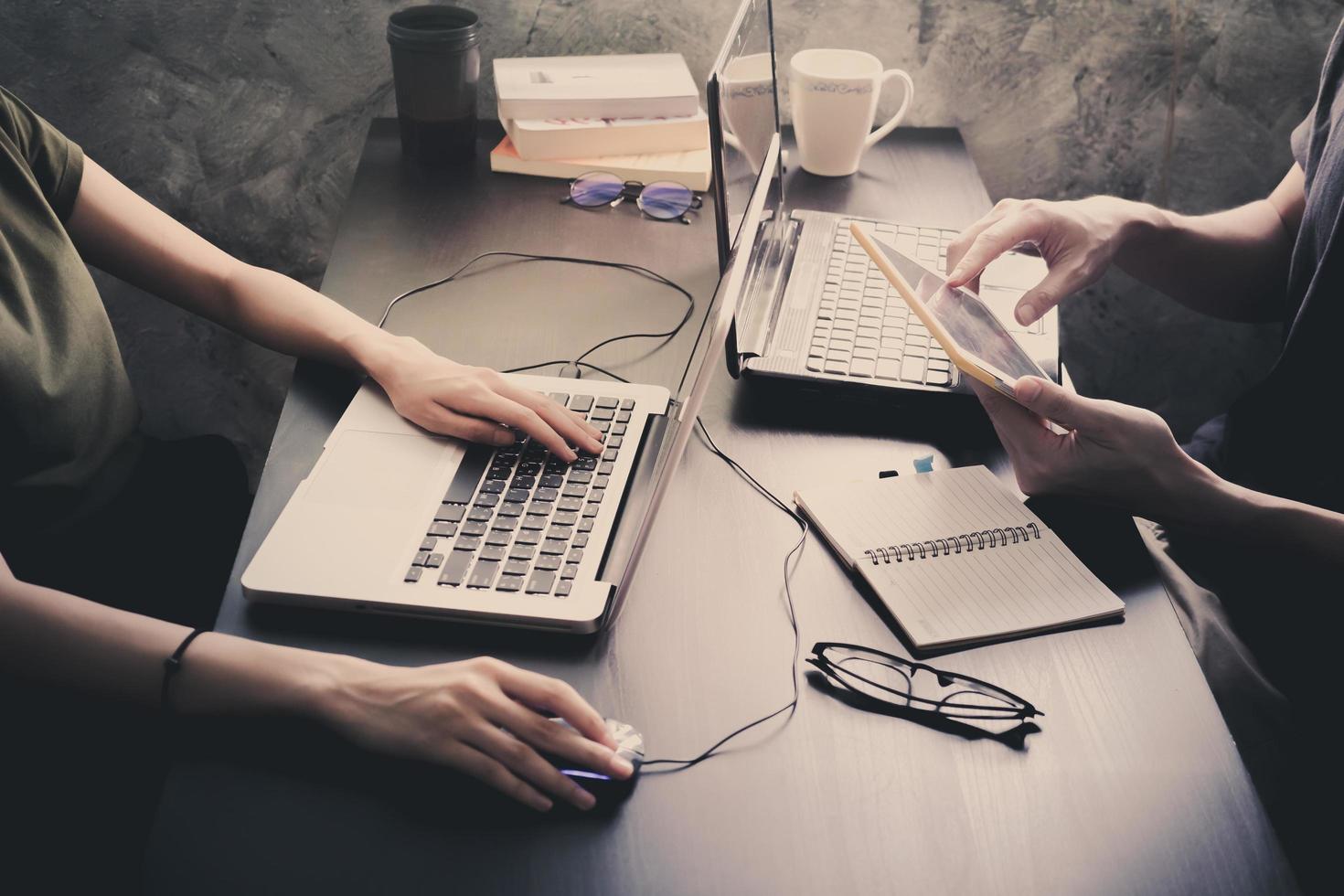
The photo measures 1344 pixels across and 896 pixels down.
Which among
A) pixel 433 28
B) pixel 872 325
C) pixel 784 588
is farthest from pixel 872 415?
pixel 433 28

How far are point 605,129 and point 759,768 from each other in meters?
0.93

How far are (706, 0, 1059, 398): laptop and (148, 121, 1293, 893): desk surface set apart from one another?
7cm

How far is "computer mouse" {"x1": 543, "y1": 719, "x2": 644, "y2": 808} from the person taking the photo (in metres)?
0.65

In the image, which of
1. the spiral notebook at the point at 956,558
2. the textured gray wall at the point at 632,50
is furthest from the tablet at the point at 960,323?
the textured gray wall at the point at 632,50

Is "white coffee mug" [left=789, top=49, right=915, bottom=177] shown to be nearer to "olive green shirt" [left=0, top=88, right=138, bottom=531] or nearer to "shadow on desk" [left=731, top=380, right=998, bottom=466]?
"shadow on desk" [left=731, top=380, right=998, bottom=466]

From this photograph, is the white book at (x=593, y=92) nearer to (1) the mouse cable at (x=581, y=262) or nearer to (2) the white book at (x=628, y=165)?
(2) the white book at (x=628, y=165)

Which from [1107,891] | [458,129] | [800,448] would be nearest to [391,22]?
[458,129]

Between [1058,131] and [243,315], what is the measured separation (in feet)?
3.95

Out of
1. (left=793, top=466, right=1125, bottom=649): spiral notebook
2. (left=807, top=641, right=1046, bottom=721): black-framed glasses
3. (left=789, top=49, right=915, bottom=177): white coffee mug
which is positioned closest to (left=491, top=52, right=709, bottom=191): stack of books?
(left=789, top=49, right=915, bottom=177): white coffee mug

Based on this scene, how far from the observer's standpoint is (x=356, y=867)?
0.60 m

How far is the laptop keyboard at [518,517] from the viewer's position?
77 cm

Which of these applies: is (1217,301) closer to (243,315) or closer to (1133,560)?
(1133,560)

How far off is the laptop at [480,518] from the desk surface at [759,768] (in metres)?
0.02

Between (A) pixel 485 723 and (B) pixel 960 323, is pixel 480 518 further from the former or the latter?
(B) pixel 960 323
